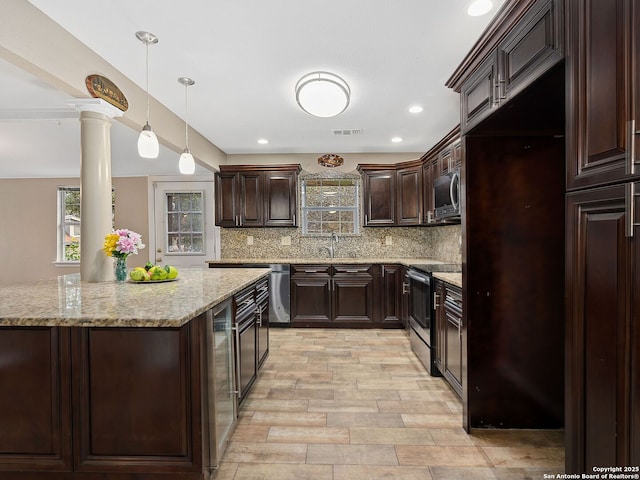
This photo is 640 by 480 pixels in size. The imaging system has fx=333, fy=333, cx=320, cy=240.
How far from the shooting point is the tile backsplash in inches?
201

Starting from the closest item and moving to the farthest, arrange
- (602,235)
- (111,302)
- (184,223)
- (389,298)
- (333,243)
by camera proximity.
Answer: (602,235) < (111,302) < (389,298) < (333,243) < (184,223)

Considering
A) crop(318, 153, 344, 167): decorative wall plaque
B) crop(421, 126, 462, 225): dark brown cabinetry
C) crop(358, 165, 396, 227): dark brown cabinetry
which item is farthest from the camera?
crop(318, 153, 344, 167): decorative wall plaque

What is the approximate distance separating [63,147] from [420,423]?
17.3ft

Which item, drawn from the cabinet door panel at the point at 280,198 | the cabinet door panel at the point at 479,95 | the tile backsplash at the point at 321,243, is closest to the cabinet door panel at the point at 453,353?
the cabinet door panel at the point at 479,95

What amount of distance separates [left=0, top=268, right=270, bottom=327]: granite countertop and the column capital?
1.24 meters

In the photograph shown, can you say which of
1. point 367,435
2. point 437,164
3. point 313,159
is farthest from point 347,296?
point 367,435

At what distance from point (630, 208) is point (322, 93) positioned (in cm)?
221

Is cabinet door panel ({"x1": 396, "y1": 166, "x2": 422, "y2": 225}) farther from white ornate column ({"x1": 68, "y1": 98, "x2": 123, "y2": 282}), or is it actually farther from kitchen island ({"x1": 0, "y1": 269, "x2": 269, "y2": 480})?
kitchen island ({"x1": 0, "y1": 269, "x2": 269, "y2": 480})

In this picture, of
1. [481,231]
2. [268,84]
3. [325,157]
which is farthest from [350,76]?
[325,157]

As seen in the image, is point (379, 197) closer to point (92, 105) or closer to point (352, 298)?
point (352, 298)

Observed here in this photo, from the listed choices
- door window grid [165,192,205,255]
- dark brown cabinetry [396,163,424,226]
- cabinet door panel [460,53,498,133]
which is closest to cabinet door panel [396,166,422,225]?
dark brown cabinetry [396,163,424,226]

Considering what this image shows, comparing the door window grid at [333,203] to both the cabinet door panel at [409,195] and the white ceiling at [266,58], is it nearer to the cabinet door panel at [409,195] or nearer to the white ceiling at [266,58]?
the cabinet door panel at [409,195]

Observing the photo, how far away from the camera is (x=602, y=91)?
974mm

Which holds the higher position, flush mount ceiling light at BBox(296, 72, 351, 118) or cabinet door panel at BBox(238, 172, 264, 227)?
flush mount ceiling light at BBox(296, 72, 351, 118)
